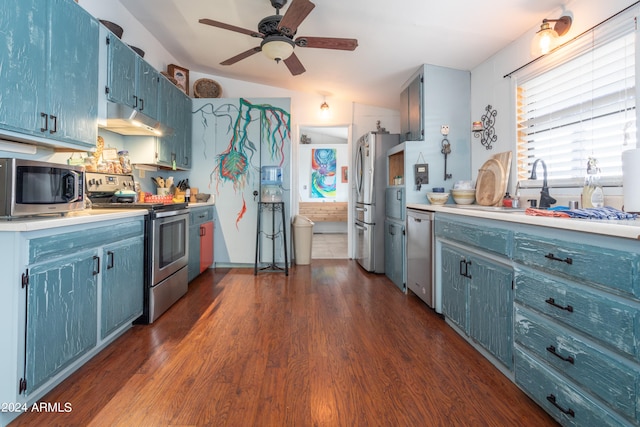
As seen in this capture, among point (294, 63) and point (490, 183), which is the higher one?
point (294, 63)

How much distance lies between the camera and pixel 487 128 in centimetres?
301

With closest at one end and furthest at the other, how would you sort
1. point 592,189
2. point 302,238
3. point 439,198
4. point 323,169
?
point 592,189 < point 439,198 < point 302,238 < point 323,169

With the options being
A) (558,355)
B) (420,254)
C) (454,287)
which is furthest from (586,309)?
(420,254)

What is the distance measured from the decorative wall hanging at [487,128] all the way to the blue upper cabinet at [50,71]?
→ 321 cm

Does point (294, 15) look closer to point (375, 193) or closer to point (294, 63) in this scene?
point (294, 63)

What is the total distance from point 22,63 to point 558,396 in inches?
115

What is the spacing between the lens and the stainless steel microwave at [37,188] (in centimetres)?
144

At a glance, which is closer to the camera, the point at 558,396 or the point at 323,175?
the point at 558,396

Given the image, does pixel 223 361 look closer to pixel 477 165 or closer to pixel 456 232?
pixel 456 232

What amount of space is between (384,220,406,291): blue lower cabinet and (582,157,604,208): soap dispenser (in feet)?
5.41

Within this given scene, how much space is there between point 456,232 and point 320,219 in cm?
580

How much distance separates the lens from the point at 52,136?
188 cm

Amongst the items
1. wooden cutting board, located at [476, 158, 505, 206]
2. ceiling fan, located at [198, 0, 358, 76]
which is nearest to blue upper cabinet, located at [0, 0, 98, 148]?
ceiling fan, located at [198, 0, 358, 76]

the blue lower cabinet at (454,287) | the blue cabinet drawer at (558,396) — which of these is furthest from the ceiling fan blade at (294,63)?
the blue cabinet drawer at (558,396)
